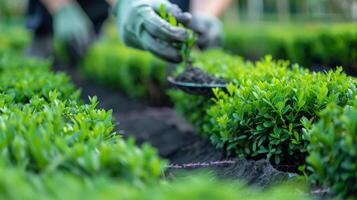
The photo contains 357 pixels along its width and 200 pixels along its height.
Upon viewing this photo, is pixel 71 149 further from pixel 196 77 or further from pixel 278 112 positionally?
pixel 196 77

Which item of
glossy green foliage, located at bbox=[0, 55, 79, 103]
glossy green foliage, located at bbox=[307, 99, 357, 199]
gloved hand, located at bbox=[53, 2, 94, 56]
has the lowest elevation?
glossy green foliage, located at bbox=[307, 99, 357, 199]

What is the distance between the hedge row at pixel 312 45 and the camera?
21.3 ft

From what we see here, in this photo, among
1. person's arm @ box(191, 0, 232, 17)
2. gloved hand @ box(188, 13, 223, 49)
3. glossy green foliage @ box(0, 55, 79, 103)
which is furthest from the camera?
person's arm @ box(191, 0, 232, 17)

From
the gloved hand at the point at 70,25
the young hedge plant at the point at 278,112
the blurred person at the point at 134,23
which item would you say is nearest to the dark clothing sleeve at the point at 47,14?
the blurred person at the point at 134,23

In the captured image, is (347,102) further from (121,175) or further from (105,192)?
(105,192)

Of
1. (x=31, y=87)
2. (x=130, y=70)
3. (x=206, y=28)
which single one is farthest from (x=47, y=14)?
(x=31, y=87)

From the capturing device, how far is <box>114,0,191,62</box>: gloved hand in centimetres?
367

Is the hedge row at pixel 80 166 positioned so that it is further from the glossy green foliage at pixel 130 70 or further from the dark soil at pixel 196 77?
the glossy green foliage at pixel 130 70

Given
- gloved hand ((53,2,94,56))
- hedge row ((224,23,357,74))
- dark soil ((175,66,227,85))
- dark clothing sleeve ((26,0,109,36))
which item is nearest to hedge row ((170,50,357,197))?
dark soil ((175,66,227,85))

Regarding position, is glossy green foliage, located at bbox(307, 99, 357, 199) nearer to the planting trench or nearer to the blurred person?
the planting trench

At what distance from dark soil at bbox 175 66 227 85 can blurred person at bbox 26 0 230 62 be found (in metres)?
0.11

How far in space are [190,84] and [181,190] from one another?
87.7 inches

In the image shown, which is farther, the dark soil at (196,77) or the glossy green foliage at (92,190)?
the dark soil at (196,77)

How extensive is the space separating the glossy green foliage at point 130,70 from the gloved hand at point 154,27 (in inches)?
92.8
